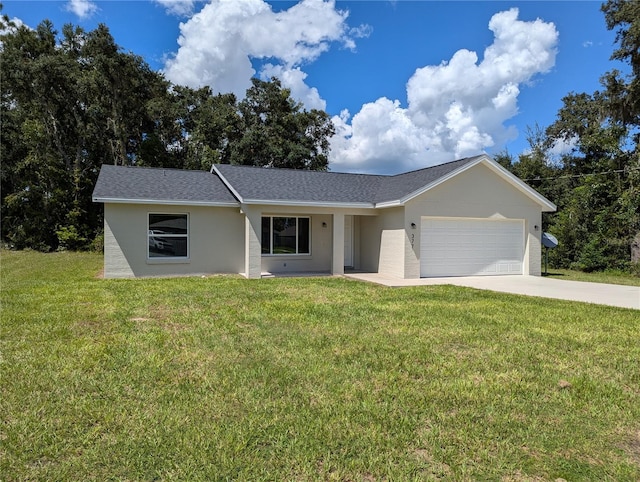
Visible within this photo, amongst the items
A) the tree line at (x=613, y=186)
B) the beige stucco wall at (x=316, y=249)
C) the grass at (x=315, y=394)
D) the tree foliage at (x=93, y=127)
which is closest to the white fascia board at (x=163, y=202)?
the beige stucco wall at (x=316, y=249)

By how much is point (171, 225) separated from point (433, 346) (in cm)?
1085

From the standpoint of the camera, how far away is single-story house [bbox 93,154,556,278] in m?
13.7

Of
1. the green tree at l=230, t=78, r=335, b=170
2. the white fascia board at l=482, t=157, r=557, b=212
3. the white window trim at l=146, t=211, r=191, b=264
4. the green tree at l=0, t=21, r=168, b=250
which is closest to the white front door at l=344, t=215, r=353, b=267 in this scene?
the white fascia board at l=482, t=157, r=557, b=212

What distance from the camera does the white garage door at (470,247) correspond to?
14.9 metres

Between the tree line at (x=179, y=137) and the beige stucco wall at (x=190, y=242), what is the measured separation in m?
13.1

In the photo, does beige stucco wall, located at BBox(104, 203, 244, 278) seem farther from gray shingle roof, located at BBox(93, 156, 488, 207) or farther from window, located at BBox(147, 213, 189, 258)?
gray shingle roof, located at BBox(93, 156, 488, 207)

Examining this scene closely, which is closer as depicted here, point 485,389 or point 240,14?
point 485,389

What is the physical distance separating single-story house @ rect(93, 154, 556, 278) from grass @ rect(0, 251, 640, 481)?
18.7ft

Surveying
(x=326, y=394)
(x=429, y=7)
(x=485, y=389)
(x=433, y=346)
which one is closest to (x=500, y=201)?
(x=429, y=7)

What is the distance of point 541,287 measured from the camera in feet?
41.0

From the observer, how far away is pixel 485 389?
441 cm

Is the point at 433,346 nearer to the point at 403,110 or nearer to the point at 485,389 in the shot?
the point at 485,389

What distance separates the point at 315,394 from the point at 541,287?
35.0 feet

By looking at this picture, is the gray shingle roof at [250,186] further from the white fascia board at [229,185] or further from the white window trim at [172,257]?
the white window trim at [172,257]
